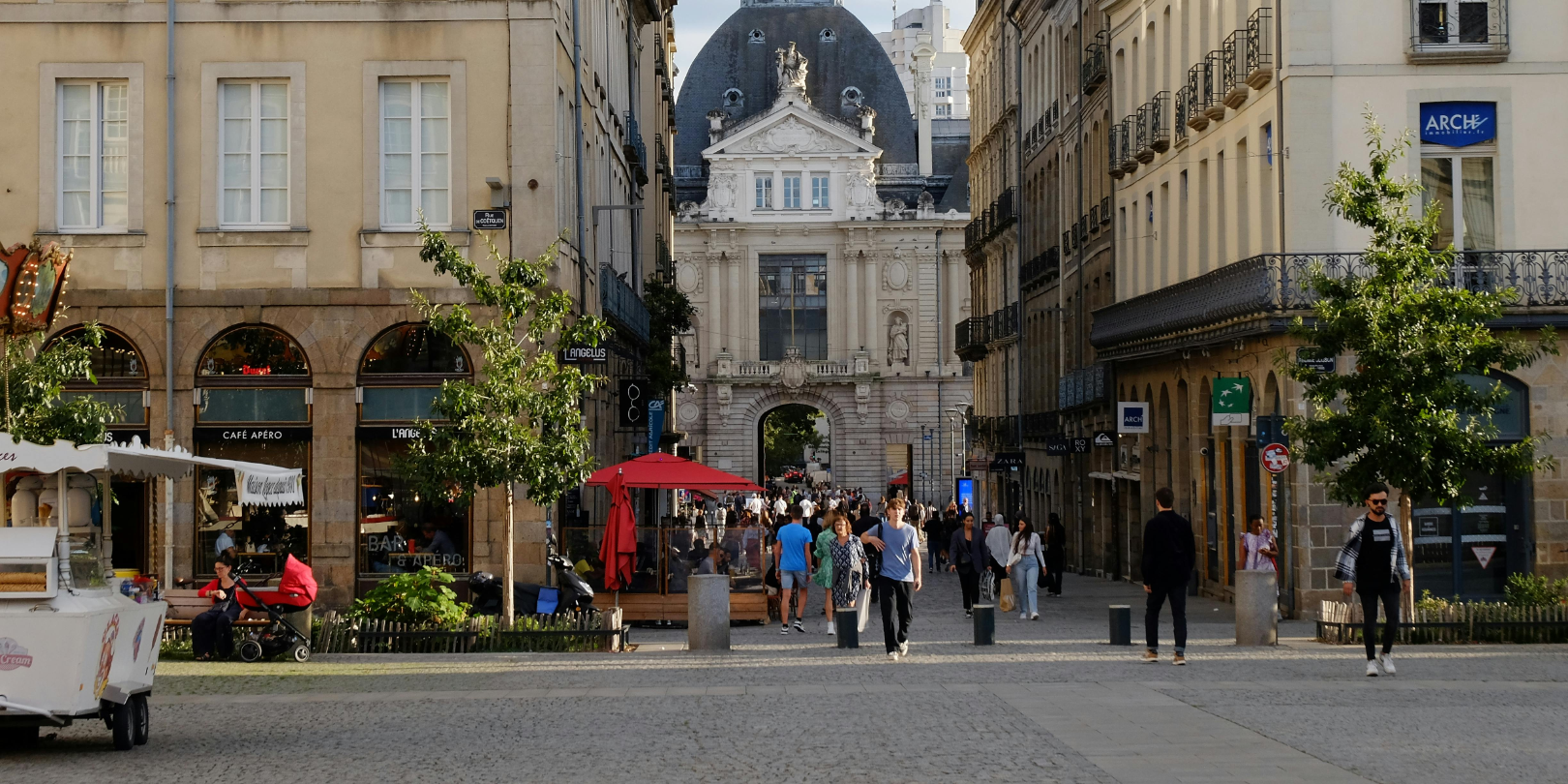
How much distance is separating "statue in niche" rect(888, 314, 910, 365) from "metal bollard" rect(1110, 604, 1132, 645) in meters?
83.9

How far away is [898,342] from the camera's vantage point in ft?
349

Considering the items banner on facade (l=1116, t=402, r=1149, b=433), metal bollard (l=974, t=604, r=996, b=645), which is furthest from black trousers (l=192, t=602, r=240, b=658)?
banner on facade (l=1116, t=402, r=1149, b=433)

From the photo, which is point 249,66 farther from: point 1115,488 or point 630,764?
point 1115,488

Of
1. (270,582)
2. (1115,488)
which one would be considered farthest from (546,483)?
(1115,488)

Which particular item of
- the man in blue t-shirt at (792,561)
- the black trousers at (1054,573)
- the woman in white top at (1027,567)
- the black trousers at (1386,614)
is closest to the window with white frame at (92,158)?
the man in blue t-shirt at (792,561)

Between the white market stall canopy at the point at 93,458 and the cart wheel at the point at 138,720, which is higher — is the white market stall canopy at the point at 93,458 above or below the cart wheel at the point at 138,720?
above

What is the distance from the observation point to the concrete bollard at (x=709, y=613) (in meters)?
22.3

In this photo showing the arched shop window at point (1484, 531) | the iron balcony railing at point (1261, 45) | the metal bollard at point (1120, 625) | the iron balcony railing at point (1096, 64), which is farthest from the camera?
the iron balcony railing at point (1096, 64)

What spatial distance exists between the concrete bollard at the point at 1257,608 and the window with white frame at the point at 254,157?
14.7 metres

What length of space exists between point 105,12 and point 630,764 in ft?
65.1

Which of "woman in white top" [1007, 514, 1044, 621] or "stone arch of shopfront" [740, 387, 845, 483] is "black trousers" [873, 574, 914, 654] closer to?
"woman in white top" [1007, 514, 1044, 621]

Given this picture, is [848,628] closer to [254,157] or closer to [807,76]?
[254,157]

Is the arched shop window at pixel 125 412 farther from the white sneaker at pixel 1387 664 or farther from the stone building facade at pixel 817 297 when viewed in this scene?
the stone building facade at pixel 817 297

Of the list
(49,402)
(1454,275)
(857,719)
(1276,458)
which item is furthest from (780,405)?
(857,719)
